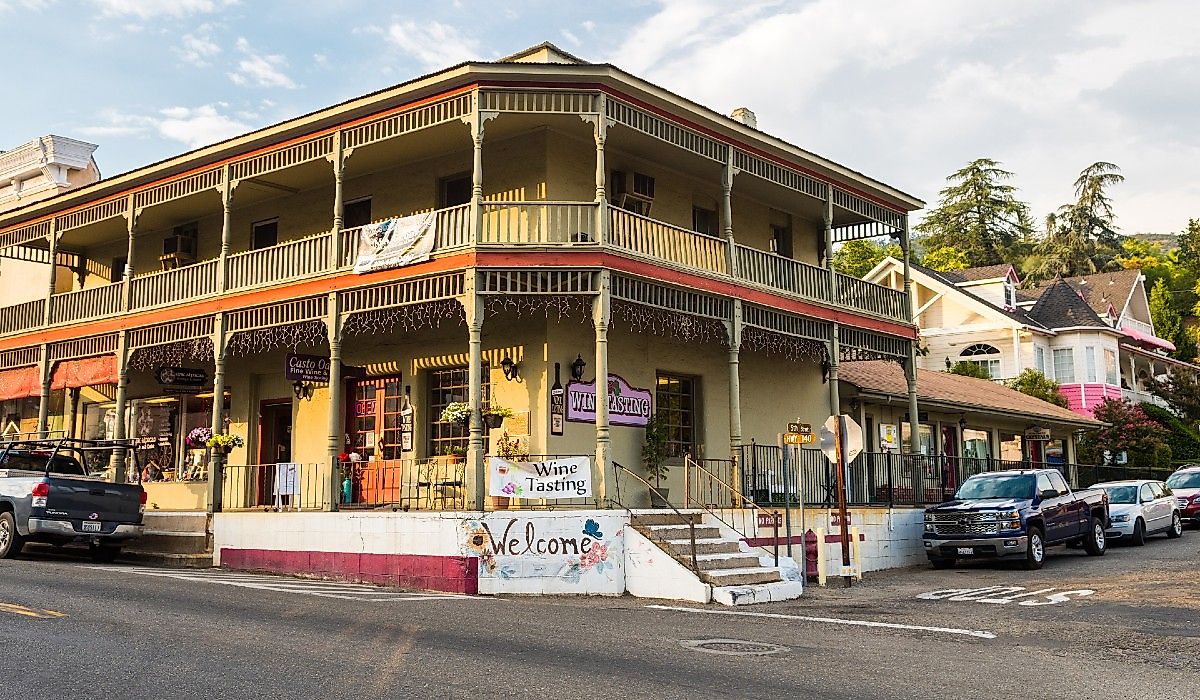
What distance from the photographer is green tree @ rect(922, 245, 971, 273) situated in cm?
6988

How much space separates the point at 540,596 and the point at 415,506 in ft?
12.2

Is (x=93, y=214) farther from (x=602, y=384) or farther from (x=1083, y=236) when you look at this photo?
(x=1083, y=236)

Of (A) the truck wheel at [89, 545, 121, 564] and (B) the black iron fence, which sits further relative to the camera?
(A) the truck wheel at [89, 545, 121, 564]

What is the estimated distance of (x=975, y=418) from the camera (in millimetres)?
30594

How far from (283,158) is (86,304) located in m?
7.10

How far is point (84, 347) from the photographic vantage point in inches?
880

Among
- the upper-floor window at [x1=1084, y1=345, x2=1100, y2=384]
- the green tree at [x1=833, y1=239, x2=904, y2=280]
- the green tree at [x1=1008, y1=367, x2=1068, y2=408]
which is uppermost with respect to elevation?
the green tree at [x1=833, y1=239, x2=904, y2=280]

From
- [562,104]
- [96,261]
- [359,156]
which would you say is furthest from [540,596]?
[96,261]

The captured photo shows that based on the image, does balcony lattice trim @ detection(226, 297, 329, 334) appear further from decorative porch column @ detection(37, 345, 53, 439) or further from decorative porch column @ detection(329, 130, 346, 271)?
decorative porch column @ detection(37, 345, 53, 439)

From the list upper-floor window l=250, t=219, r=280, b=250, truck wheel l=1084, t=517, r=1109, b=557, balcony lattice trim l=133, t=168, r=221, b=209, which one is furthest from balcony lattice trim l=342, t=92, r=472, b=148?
truck wheel l=1084, t=517, r=1109, b=557

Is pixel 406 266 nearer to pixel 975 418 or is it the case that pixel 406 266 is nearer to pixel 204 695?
pixel 204 695

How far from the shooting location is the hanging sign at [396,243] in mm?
16766

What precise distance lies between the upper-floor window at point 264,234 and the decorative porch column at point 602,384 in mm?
8736

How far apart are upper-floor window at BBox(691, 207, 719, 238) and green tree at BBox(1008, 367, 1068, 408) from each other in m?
22.3
